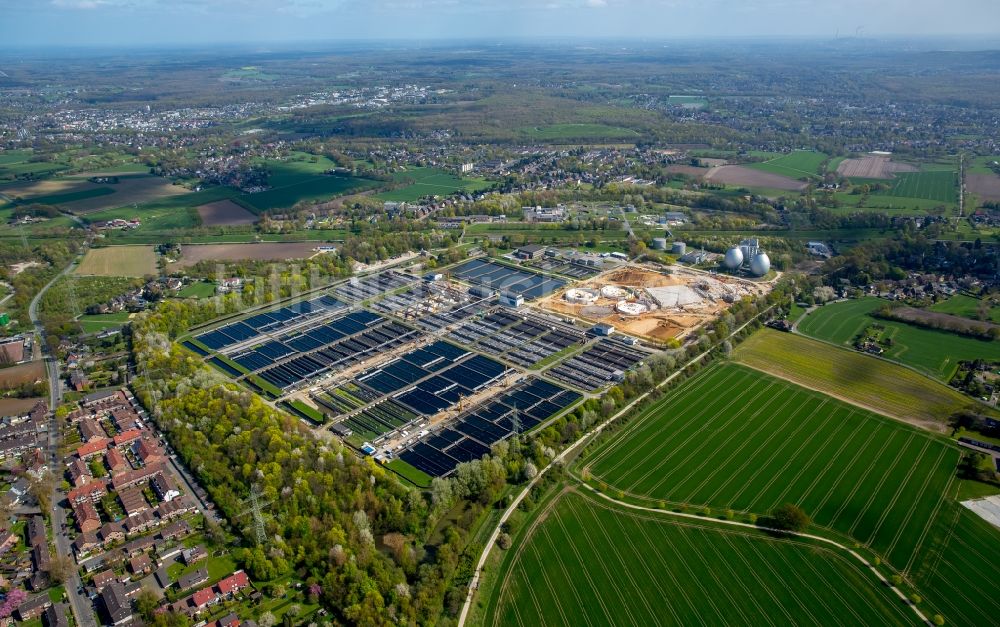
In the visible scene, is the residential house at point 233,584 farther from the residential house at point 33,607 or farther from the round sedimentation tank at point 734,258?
the round sedimentation tank at point 734,258

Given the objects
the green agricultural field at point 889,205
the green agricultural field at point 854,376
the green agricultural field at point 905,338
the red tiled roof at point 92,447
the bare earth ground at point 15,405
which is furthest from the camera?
the green agricultural field at point 889,205

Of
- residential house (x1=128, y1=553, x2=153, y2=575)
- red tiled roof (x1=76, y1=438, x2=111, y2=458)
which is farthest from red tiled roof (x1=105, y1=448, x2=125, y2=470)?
residential house (x1=128, y1=553, x2=153, y2=575)

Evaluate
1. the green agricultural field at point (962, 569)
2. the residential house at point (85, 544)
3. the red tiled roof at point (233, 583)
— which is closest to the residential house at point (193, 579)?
the red tiled roof at point (233, 583)

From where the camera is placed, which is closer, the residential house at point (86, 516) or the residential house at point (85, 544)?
the residential house at point (85, 544)

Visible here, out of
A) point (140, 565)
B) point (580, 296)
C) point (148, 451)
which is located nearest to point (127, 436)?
point (148, 451)

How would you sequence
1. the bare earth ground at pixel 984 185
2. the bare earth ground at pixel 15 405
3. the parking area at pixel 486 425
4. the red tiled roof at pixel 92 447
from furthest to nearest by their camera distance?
the bare earth ground at pixel 984 185 → the bare earth ground at pixel 15 405 → the red tiled roof at pixel 92 447 → the parking area at pixel 486 425

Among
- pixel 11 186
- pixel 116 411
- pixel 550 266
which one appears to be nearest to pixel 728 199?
pixel 550 266

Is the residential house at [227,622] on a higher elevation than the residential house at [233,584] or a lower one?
lower
